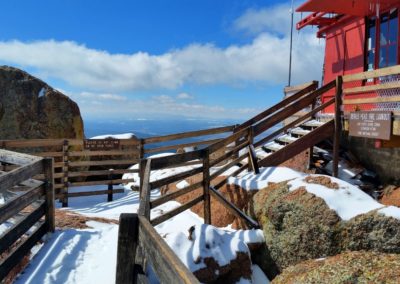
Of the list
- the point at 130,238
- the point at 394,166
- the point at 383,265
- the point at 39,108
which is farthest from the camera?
the point at 39,108

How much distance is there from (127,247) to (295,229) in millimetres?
3392

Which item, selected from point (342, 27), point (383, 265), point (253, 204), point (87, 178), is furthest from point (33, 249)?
point (342, 27)

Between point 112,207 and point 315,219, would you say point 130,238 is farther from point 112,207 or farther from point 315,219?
point 112,207

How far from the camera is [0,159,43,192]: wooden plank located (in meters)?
4.30

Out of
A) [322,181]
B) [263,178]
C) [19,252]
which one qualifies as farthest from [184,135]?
[19,252]

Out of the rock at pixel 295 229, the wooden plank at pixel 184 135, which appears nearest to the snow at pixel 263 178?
the rock at pixel 295 229

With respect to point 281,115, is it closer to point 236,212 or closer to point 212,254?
point 236,212

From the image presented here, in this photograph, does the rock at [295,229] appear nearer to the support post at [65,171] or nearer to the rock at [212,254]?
the rock at [212,254]

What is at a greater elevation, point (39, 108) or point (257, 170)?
point (39, 108)

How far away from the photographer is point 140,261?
9.73 ft

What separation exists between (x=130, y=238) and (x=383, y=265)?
8.05ft

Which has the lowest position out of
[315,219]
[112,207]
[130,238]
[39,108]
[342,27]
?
[112,207]

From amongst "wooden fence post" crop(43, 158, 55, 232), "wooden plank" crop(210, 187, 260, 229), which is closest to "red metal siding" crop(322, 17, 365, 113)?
"wooden plank" crop(210, 187, 260, 229)

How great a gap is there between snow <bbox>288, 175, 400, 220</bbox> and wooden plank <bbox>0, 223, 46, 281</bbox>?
4077mm
